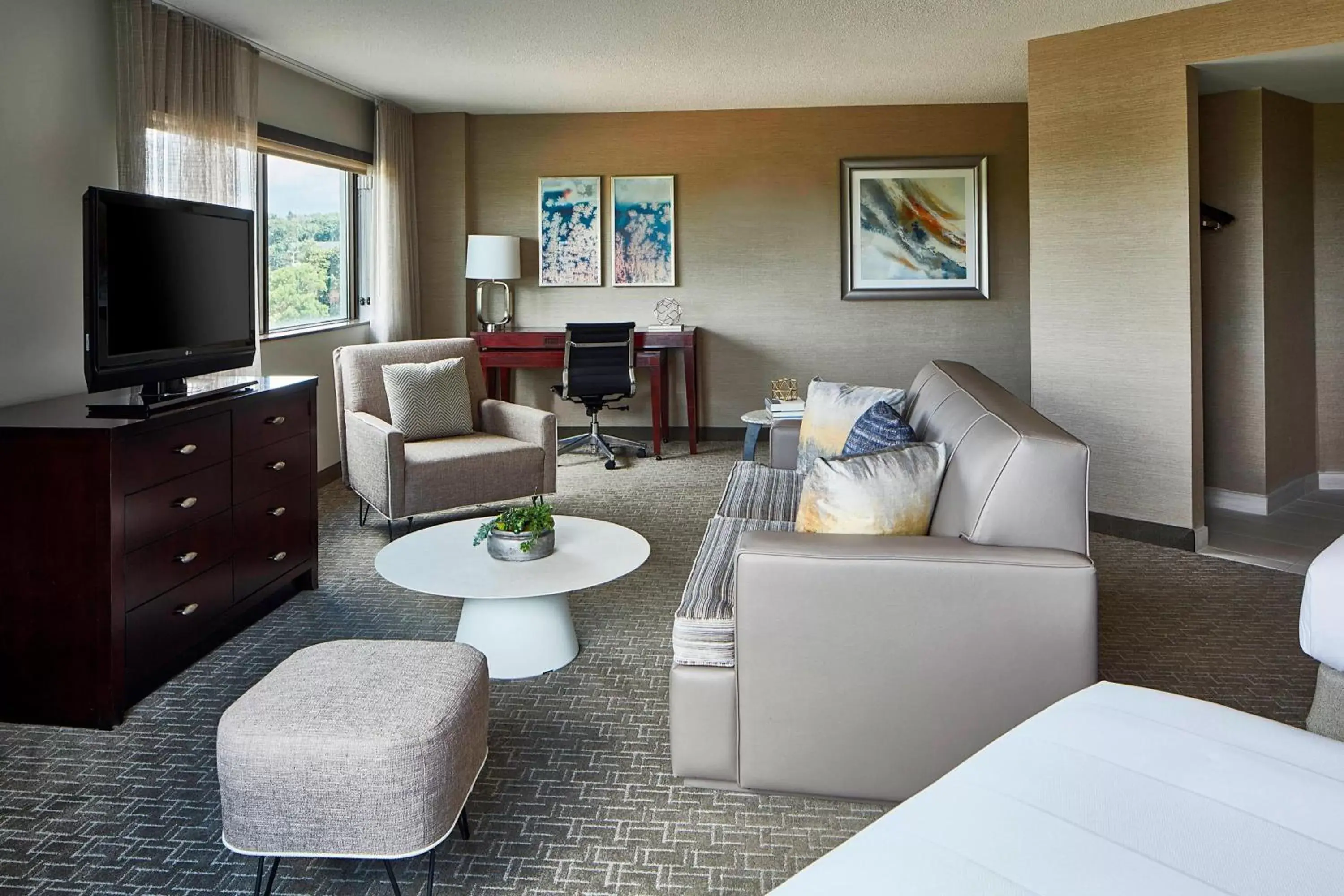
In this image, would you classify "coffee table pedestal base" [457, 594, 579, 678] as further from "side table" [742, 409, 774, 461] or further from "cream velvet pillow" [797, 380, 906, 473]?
"side table" [742, 409, 774, 461]

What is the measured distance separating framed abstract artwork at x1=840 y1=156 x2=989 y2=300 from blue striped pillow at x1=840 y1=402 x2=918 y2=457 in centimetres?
453

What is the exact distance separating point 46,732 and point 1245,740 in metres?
2.80

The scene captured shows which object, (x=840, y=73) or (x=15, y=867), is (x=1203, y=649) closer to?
(x=15, y=867)

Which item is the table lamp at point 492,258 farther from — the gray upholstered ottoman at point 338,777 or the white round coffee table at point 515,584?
the gray upholstered ottoman at point 338,777

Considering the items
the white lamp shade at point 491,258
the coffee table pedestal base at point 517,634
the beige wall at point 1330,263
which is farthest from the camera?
the white lamp shade at point 491,258

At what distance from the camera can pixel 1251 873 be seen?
1136 millimetres

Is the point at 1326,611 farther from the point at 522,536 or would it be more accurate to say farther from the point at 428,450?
the point at 428,450

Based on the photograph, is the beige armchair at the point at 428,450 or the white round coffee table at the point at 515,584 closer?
the white round coffee table at the point at 515,584

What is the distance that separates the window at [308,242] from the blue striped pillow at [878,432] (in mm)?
3670

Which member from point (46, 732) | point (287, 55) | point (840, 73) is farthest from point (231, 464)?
point (840, 73)

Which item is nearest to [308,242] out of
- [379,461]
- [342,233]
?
[342,233]

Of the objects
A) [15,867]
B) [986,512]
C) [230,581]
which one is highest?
[986,512]

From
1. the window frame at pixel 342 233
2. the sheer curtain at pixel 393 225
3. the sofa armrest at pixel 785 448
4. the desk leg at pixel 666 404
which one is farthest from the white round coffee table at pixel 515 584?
the desk leg at pixel 666 404

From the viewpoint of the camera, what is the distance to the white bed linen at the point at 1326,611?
6.59 ft
